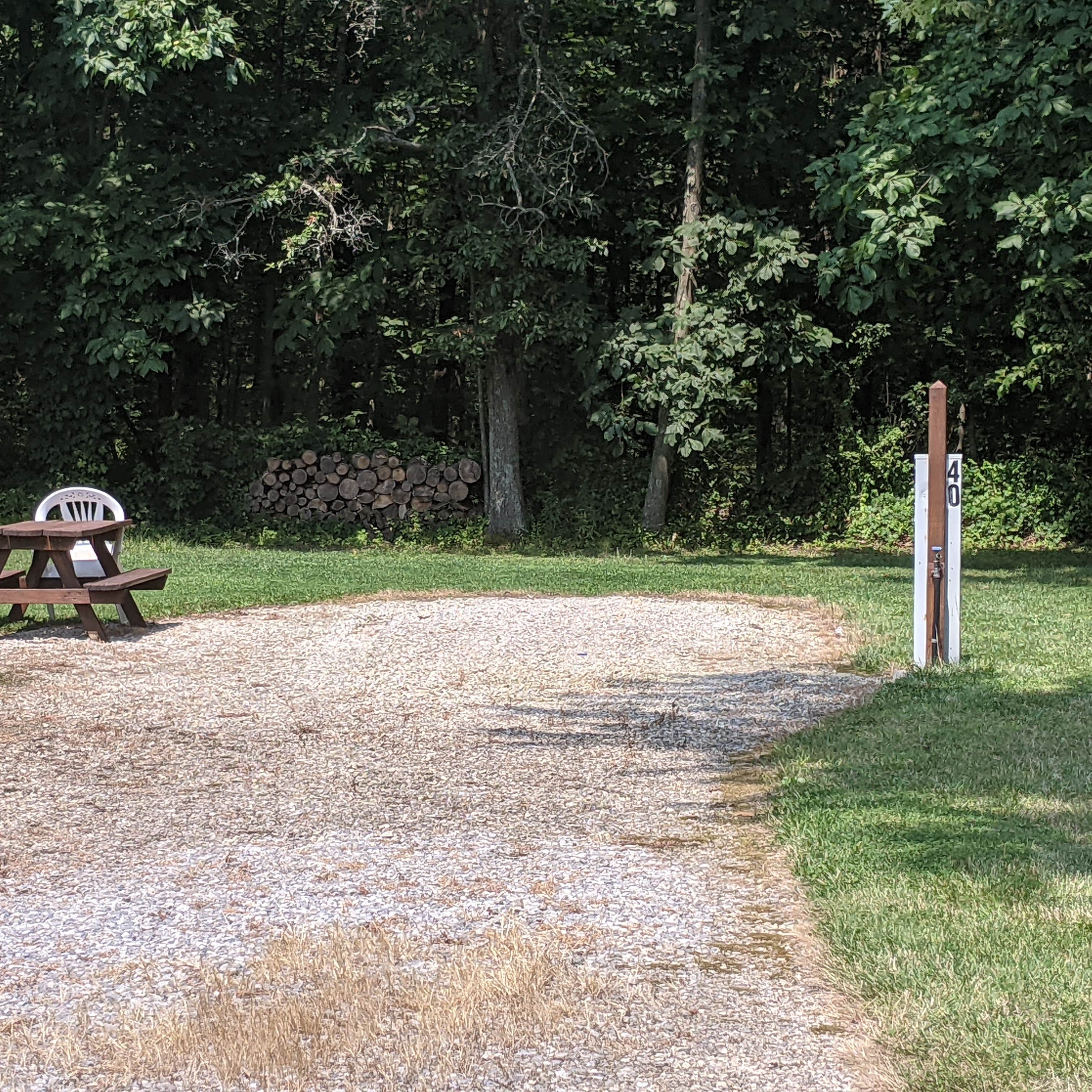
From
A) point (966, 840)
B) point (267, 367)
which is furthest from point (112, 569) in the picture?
point (267, 367)

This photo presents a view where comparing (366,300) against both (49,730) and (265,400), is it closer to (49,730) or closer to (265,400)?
(265,400)

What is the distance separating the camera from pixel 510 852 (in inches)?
185

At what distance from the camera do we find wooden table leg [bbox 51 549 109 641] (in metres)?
9.20

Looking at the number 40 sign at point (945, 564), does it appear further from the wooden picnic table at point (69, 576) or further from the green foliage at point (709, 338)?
the green foliage at point (709, 338)

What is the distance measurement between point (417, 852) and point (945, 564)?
4.31 m

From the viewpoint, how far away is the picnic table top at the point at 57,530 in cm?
905

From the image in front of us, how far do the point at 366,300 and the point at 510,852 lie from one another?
12.8m

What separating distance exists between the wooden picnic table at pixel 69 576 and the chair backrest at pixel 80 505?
0.27m

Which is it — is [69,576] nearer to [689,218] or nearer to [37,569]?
[37,569]

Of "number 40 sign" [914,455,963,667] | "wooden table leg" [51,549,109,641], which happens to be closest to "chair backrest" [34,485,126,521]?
"wooden table leg" [51,549,109,641]

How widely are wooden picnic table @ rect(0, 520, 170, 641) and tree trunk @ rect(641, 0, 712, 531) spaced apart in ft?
26.2

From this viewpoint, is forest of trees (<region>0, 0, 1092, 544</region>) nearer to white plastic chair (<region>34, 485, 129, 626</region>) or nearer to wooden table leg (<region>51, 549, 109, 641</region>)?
white plastic chair (<region>34, 485, 129, 626</region>)

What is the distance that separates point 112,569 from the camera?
381 inches

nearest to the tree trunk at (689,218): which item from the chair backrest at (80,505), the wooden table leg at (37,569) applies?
the chair backrest at (80,505)
